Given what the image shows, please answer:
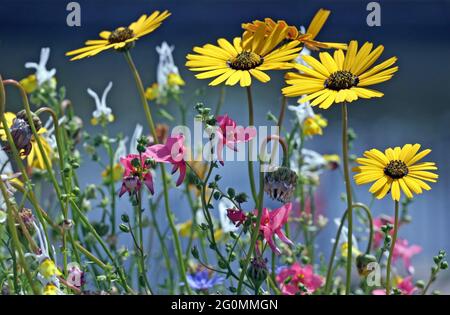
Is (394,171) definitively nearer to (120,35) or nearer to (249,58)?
(249,58)

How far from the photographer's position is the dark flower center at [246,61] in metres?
0.62

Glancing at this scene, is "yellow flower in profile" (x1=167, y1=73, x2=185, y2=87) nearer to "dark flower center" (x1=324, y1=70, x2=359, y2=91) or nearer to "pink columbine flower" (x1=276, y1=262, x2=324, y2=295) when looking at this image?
"pink columbine flower" (x1=276, y1=262, x2=324, y2=295)

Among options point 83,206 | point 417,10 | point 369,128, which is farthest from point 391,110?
point 83,206

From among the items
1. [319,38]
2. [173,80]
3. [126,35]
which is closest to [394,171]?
[126,35]

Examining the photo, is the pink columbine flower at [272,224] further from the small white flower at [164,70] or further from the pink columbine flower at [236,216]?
the small white flower at [164,70]

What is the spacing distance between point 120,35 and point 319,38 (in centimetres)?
111

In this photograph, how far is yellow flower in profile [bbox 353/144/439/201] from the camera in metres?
0.61

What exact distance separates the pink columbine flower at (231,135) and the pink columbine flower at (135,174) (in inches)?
2.1

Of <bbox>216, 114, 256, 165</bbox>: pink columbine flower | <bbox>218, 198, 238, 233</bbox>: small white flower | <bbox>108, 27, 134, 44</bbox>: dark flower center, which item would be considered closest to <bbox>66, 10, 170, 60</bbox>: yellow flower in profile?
<bbox>108, 27, 134, 44</bbox>: dark flower center

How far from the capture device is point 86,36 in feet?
6.64

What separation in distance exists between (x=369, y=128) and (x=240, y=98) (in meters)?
0.31

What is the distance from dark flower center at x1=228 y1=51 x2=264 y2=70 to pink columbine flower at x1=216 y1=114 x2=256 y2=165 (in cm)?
4

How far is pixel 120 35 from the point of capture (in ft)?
2.27
